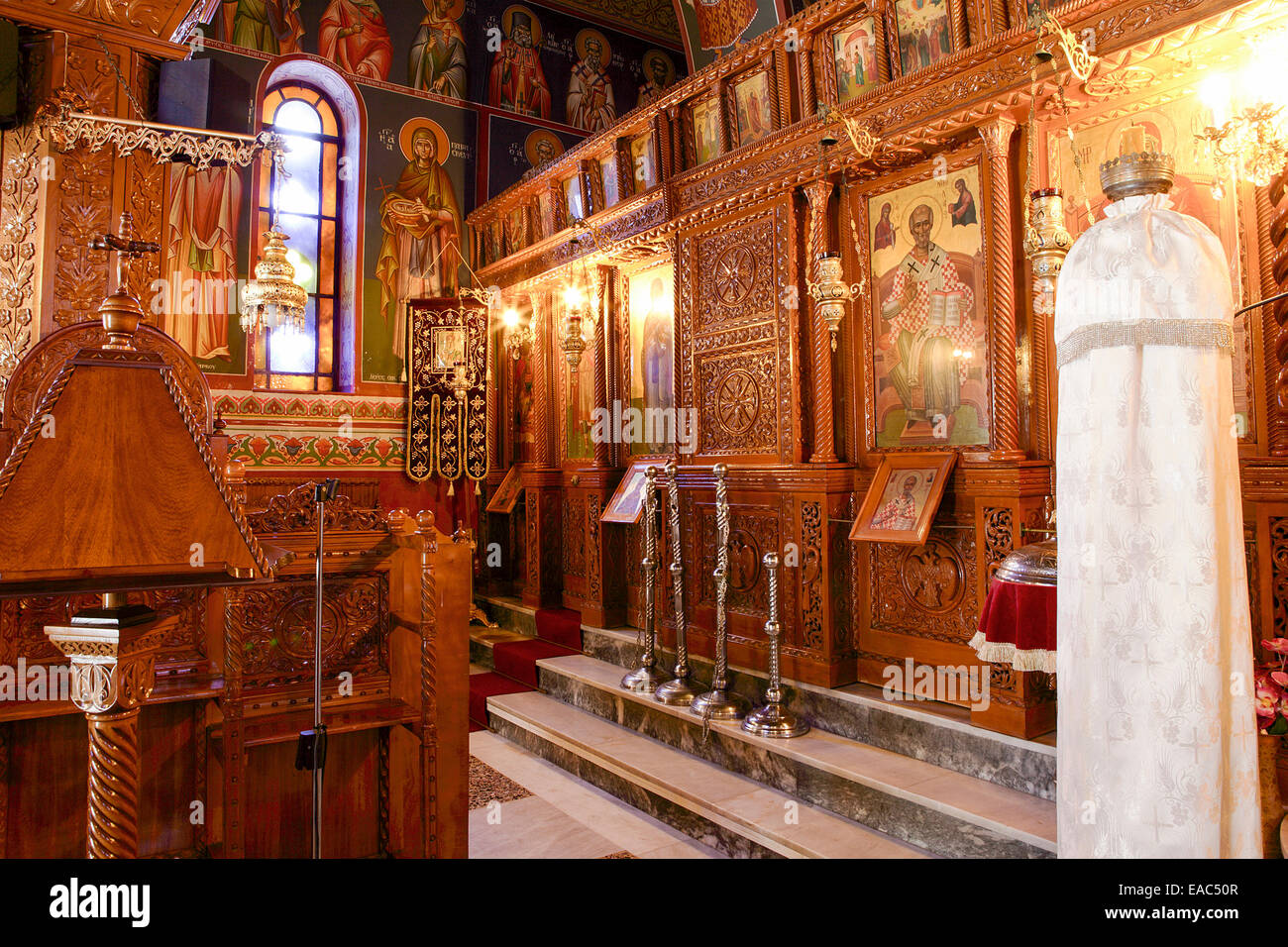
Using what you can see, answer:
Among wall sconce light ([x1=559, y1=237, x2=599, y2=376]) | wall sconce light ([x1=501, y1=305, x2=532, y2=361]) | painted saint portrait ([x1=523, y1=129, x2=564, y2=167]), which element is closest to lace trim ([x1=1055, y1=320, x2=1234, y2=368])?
wall sconce light ([x1=559, y1=237, x2=599, y2=376])

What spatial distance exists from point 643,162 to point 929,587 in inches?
170

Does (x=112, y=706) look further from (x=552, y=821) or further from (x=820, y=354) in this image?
(x=820, y=354)

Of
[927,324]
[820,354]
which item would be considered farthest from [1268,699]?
[820,354]

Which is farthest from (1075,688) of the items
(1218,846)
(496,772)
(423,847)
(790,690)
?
(496,772)

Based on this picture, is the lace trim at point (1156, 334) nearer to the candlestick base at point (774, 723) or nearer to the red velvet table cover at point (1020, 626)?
the red velvet table cover at point (1020, 626)

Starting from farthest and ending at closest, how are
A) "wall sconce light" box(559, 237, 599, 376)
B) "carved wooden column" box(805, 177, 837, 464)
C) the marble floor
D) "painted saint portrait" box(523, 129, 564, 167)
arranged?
"painted saint portrait" box(523, 129, 564, 167) → "wall sconce light" box(559, 237, 599, 376) → "carved wooden column" box(805, 177, 837, 464) → the marble floor

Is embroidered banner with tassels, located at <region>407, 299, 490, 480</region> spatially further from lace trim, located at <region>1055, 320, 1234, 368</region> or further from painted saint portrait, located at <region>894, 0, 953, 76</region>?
lace trim, located at <region>1055, 320, 1234, 368</region>

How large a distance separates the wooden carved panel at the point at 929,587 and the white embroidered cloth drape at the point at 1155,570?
2046mm

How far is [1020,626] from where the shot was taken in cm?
297

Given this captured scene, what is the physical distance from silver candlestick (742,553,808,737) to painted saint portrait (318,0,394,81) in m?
7.67

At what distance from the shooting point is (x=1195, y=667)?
2.10m

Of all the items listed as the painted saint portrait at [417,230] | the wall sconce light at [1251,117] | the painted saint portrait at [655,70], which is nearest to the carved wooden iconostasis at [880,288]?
the wall sconce light at [1251,117]

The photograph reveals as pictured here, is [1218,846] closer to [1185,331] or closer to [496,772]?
[1185,331]

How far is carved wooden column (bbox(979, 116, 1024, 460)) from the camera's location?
4.05 metres
